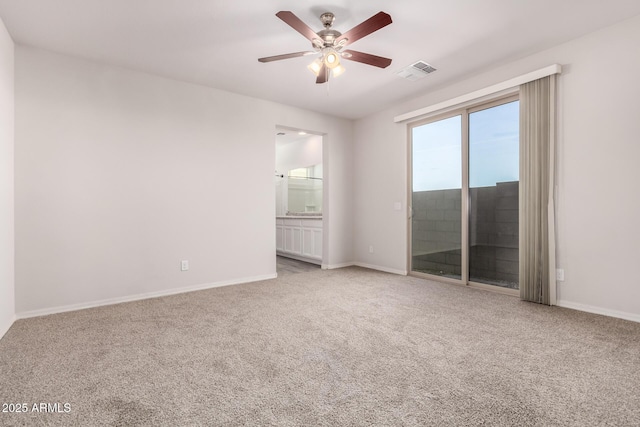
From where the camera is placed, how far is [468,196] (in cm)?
384

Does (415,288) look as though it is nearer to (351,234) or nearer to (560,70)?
(351,234)

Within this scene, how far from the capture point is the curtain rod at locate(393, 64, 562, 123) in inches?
118

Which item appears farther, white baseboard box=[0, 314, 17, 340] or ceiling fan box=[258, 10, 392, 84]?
white baseboard box=[0, 314, 17, 340]

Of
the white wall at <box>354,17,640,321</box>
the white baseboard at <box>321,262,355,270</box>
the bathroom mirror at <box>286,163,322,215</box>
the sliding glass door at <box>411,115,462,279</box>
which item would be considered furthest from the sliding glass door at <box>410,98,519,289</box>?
the bathroom mirror at <box>286,163,322,215</box>

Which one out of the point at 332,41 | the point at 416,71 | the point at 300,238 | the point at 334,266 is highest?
the point at 416,71

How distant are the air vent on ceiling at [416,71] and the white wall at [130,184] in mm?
1825

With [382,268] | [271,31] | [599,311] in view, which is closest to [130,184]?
[271,31]

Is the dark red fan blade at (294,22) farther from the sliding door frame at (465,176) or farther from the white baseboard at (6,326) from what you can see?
the white baseboard at (6,326)

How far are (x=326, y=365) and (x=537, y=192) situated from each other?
8.88 ft

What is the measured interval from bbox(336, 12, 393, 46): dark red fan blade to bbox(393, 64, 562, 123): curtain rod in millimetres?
1921

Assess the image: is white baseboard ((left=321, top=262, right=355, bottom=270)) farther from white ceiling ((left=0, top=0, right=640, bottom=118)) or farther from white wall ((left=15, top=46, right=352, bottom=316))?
white ceiling ((left=0, top=0, right=640, bottom=118))

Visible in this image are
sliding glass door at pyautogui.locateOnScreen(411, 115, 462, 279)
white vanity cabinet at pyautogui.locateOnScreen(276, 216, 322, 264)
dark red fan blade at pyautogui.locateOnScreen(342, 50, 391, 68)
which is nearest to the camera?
dark red fan blade at pyautogui.locateOnScreen(342, 50, 391, 68)

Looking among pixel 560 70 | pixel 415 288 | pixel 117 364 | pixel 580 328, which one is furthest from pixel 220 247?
pixel 560 70

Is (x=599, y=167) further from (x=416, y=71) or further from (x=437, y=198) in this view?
(x=416, y=71)
